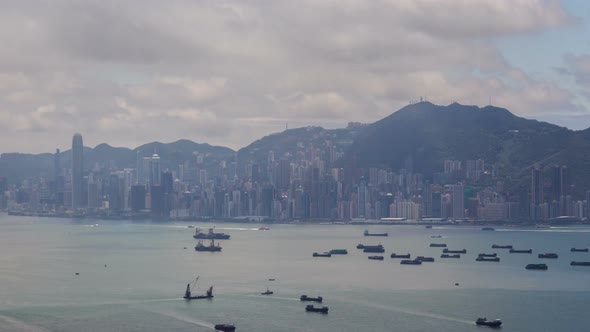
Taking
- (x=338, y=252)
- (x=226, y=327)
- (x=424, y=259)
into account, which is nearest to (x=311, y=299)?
(x=226, y=327)

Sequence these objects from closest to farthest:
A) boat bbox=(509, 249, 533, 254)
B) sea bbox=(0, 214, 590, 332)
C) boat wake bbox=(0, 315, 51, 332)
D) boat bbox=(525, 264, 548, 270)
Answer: boat wake bbox=(0, 315, 51, 332) < sea bbox=(0, 214, 590, 332) < boat bbox=(525, 264, 548, 270) < boat bbox=(509, 249, 533, 254)

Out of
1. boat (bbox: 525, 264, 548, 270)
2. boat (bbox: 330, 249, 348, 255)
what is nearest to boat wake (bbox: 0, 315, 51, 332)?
boat (bbox: 525, 264, 548, 270)

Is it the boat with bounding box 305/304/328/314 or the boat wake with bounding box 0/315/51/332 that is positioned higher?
the boat with bounding box 305/304/328/314

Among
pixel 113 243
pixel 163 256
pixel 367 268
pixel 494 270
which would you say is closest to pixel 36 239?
pixel 113 243

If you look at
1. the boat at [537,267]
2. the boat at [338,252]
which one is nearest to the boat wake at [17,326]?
the boat at [537,267]

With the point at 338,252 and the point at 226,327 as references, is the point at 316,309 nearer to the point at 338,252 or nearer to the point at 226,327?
the point at 226,327

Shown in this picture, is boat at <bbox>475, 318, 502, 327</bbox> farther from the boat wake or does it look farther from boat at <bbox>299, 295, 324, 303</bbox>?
the boat wake
